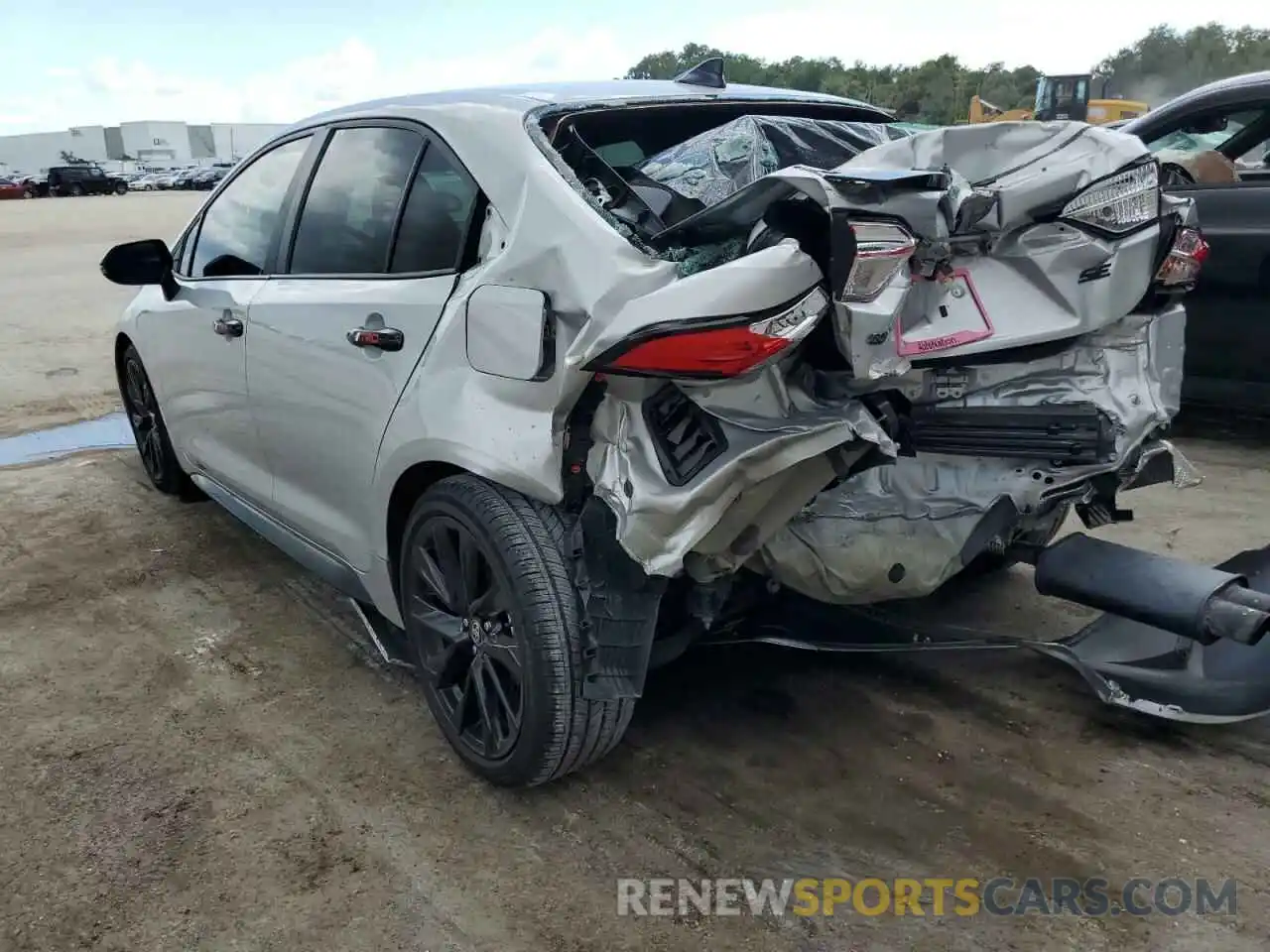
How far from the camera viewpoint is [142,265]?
3982 mm

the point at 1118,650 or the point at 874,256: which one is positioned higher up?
the point at 874,256

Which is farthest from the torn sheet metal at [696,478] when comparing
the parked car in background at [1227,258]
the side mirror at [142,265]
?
the parked car in background at [1227,258]

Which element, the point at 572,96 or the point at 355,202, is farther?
the point at 355,202

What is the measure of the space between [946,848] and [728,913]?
1.83 ft

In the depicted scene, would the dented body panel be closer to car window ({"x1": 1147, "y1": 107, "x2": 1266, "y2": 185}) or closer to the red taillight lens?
the red taillight lens

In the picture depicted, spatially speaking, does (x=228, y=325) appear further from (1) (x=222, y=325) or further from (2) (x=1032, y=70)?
(2) (x=1032, y=70)

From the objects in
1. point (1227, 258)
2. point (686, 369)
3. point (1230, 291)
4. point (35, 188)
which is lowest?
point (1230, 291)

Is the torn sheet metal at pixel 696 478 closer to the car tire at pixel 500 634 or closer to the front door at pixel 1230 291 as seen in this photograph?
the car tire at pixel 500 634

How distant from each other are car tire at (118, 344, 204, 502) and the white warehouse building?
87.8 meters

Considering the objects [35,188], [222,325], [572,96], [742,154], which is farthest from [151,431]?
[35,188]

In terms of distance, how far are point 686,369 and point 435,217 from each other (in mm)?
1063

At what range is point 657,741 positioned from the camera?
2885mm

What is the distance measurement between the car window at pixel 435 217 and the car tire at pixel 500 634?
59 cm

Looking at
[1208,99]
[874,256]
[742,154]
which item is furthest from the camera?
[1208,99]
